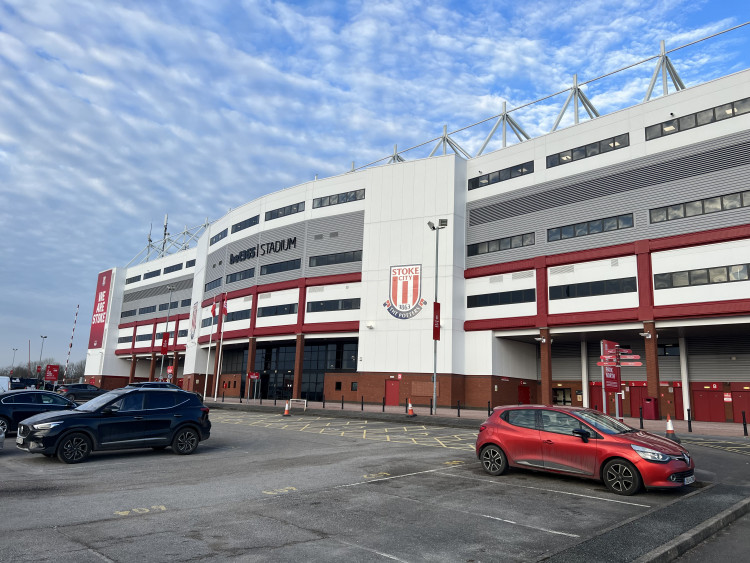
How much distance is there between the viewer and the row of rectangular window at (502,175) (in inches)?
1585

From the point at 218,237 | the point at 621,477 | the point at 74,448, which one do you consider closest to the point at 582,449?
the point at 621,477

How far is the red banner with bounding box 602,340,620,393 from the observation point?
2097 centimetres

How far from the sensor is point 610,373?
2142 cm

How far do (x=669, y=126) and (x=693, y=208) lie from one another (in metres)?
5.71

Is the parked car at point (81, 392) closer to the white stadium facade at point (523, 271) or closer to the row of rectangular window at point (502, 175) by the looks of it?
the white stadium facade at point (523, 271)

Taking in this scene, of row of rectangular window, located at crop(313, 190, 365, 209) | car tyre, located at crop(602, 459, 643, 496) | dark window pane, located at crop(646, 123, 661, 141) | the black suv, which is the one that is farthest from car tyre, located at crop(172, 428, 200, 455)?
row of rectangular window, located at crop(313, 190, 365, 209)

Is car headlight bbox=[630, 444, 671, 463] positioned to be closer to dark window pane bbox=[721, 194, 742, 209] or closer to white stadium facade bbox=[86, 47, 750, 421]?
white stadium facade bbox=[86, 47, 750, 421]

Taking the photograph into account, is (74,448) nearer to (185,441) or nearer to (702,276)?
(185,441)

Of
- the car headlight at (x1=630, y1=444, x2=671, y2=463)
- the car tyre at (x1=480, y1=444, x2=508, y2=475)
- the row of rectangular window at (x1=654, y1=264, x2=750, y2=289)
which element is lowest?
the car tyre at (x1=480, y1=444, x2=508, y2=475)

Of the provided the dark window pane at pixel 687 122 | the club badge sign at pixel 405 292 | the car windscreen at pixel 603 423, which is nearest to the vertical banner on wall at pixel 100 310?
the club badge sign at pixel 405 292

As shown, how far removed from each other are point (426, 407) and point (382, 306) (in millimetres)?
8806

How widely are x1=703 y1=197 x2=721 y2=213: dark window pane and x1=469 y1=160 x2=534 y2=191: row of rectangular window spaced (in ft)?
39.8

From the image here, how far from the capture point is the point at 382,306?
43.3m

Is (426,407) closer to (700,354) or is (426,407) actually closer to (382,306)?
(382,306)
